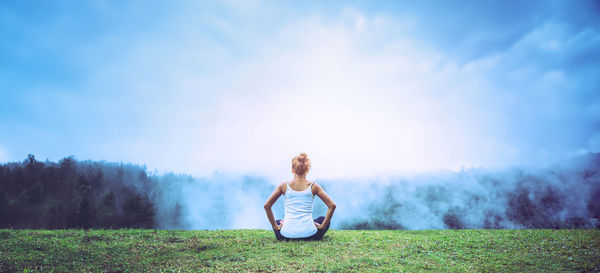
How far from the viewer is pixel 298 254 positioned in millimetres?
8688

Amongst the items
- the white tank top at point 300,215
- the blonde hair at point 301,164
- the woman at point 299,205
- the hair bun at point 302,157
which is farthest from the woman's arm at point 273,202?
the hair bun at point 302,157

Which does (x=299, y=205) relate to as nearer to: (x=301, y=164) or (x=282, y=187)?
(x=282, y=187)

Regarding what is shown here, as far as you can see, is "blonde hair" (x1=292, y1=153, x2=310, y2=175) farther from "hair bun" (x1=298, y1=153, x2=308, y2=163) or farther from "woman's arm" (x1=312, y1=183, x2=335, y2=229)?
"woman's arm" (x1=312, y1=183, x2=335, y2=229)

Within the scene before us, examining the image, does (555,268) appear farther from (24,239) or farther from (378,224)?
(378,224)

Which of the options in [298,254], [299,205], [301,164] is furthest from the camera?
[301,164]

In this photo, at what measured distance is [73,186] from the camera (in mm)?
45656

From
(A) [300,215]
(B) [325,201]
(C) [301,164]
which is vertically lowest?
(A) [300,215]

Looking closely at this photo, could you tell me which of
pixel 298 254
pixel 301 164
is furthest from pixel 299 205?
pixel 298 254

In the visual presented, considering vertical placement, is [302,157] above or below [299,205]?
above

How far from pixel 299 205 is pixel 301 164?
133cm

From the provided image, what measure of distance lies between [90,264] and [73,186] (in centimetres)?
4621

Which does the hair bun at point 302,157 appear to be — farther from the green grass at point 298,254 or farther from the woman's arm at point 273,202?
the green grass at point 298,254

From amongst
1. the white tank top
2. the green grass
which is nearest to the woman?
the white tank top

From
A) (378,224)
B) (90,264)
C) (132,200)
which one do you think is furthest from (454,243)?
(132,200)
